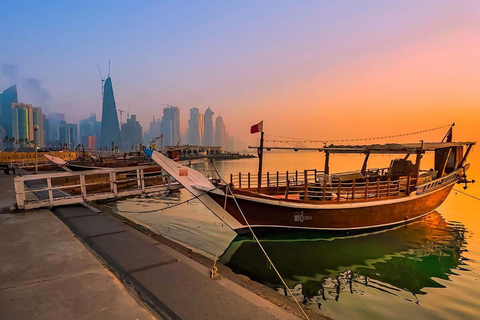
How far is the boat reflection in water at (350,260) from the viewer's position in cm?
692

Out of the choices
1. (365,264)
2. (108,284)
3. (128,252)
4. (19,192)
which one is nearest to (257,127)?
(365,264)

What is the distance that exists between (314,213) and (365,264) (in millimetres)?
2376

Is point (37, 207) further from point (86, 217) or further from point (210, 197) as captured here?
point (210, 197)

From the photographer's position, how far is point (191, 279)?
4.35m

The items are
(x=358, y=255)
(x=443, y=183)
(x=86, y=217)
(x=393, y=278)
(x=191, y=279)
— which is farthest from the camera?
(x=443, y=183)

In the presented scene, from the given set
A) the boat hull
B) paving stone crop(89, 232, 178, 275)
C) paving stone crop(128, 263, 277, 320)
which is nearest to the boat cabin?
the boat hull

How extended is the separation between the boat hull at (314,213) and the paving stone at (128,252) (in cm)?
358

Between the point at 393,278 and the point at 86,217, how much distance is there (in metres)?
A: 8.70

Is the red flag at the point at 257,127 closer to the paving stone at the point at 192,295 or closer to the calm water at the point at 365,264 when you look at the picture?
the calm water at the point at 365,264

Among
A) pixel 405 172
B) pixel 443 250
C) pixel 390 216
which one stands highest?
pixel 405 172

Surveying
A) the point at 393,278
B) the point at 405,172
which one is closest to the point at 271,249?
the point at 393,278

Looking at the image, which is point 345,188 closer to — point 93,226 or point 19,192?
point 93,226

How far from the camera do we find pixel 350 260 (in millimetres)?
8680

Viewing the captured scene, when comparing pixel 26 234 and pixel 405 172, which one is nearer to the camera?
pixel 26 234
